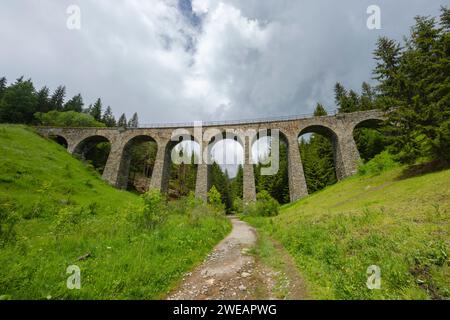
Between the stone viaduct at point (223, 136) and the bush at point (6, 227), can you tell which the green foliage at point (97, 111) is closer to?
the stone viaduct at point (223, 136)

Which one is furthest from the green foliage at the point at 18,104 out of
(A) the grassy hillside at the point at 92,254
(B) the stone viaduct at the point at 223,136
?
(A) the grassy hillside at the point at 92,254

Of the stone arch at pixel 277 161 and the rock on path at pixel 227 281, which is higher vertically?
the stone arch at pixel 277 161

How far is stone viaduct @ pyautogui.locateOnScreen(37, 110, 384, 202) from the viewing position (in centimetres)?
2986

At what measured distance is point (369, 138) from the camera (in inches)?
1344

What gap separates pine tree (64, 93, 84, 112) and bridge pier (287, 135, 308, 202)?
223 ft

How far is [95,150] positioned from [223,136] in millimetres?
30449

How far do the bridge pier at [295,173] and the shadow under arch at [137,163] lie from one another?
24.4 metres

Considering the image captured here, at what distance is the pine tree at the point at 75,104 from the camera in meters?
65.0

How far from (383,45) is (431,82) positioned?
9.98 m

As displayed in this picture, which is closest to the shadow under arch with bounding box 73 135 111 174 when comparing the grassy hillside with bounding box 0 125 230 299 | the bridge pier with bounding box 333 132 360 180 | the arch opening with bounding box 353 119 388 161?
the grassy hillside with bounding box 0 125 230 299

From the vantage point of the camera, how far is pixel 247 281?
5062mm

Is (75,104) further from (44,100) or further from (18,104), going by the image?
(18,104)

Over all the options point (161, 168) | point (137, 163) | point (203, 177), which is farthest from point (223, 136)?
point (137, 163)
